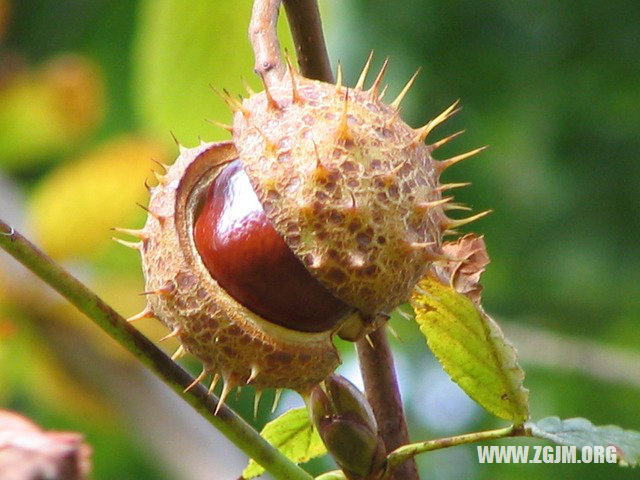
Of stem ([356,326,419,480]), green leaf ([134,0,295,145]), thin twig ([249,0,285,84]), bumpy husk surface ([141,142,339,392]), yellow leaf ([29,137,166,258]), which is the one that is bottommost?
bumpy husk surface ([141,142,339,392])

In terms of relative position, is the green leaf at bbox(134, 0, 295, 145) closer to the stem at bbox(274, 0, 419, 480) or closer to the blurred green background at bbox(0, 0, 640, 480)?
the blurred green background at bbox(0, 0, 640, 480)

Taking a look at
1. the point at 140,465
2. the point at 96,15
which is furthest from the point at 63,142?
the point at 140,465

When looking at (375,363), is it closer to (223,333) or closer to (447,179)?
(223,333)

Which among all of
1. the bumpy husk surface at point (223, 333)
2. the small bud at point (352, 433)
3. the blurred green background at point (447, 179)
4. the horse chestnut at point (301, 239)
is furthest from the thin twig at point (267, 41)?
the blurred green background at point (447, 179)

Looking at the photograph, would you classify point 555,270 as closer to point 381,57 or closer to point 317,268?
point 381,57

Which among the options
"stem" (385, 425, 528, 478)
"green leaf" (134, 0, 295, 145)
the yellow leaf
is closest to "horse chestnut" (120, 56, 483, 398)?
"stem" (385, 425, 528, 478)

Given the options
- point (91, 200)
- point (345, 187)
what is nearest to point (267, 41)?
point (345, 187)
